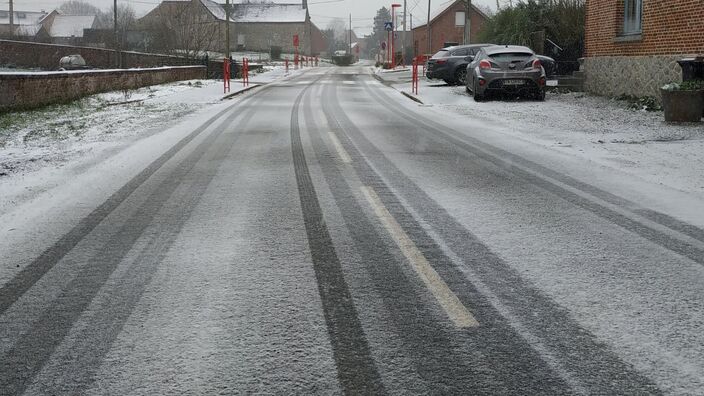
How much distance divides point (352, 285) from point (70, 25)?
402 feet

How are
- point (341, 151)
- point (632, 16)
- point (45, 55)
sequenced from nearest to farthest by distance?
point (341, 151)
point (632, 16)
point (45, 55)

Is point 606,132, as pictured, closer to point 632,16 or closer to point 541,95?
point 541,95

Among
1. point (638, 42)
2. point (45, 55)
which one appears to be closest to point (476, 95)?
point (638, 42)

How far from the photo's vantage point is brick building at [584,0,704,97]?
1445 centimetres

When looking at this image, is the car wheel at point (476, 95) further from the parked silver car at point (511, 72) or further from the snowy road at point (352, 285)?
the snowy road at point (352, 285)

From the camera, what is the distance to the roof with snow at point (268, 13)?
107 m

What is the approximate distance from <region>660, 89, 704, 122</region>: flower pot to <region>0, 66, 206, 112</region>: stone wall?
13.4 m

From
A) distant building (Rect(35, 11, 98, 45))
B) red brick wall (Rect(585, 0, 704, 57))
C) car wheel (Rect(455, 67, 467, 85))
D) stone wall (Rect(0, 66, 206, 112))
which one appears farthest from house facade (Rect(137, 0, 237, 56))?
red brick wall (Rect(585, 0, 704, 57))

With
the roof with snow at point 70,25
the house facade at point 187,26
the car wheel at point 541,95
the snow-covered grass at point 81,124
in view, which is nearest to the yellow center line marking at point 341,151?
the snow-covered grass at point 81,124

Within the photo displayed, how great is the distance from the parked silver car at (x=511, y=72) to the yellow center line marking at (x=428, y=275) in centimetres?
1325

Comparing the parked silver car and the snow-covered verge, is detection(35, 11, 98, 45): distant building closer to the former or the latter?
the parked silver car

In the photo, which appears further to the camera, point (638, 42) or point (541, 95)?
point (541, 95)

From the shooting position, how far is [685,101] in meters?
12.2

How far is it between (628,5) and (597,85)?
2.44 metres
